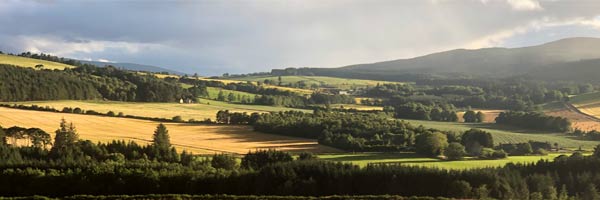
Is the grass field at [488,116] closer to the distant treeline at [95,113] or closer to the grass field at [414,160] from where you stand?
the grass field at [414,160]

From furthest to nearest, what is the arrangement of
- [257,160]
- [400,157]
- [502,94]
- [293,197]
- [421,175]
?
[502,94]
[400,157]
[257,160]
[421,175]
[293,197]

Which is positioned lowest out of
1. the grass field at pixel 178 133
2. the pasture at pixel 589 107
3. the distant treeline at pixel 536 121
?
the grass field at pixel 178 133

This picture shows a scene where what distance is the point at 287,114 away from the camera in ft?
360

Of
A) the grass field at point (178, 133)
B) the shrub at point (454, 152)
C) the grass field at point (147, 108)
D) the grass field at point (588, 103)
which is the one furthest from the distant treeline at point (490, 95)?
the grass field at point (178, 133)

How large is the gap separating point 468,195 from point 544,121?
69606 millimetres

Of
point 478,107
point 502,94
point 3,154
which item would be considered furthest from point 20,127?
point 502,94

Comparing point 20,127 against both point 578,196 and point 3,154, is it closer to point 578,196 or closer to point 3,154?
point 3,154

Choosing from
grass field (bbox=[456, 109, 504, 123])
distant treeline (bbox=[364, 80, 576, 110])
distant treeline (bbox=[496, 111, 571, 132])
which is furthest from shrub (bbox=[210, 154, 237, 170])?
distant treeline (bbox=[364, 80, 576, 110])

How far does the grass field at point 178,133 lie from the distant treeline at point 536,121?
53453 millimetres

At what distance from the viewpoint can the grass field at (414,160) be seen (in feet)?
217

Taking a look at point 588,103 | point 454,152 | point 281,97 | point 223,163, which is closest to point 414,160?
point 454,152

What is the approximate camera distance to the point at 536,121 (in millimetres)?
109438

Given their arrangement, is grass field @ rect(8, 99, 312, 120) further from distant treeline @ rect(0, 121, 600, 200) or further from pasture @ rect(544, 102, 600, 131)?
pasture @ rect(544, 102, 600, 131)

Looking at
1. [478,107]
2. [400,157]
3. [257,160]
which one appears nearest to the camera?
[257,160]
